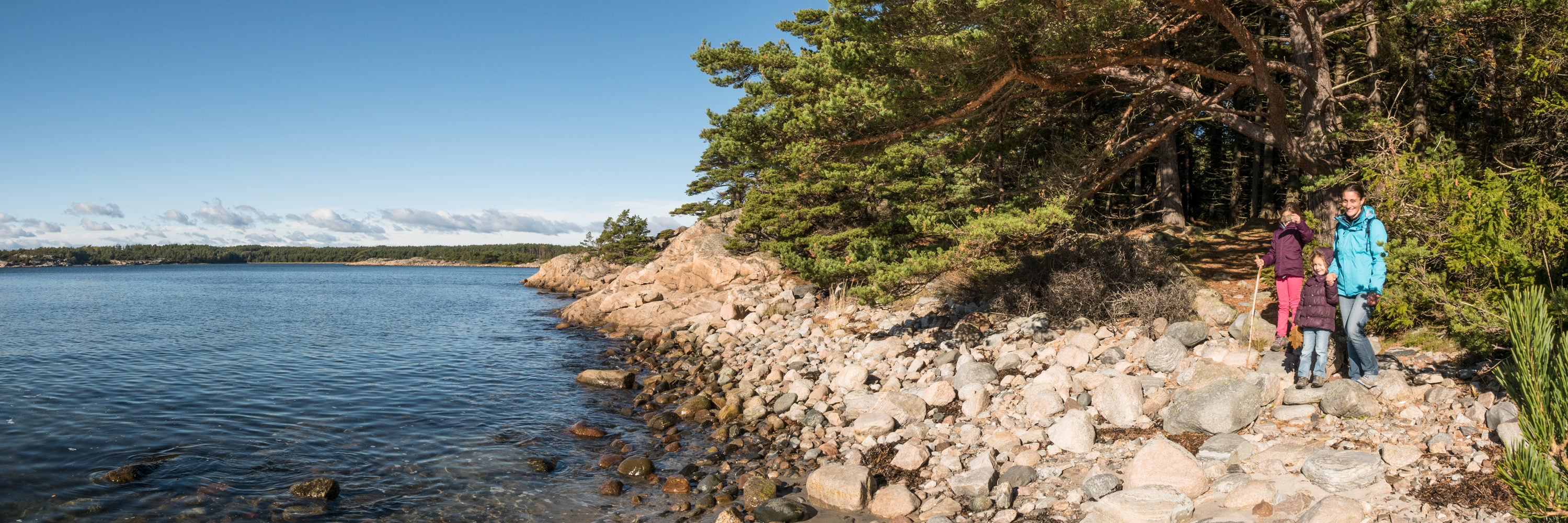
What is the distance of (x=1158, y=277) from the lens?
1191cm

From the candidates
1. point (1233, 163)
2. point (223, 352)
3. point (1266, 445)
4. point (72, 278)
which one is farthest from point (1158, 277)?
point (72, 278)

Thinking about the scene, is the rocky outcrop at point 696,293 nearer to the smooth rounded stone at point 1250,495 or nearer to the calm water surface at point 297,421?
the calm water surface at point 297,421

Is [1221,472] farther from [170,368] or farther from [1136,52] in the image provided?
[170,368]

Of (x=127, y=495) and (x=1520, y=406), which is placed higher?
(x=1520, y=406)

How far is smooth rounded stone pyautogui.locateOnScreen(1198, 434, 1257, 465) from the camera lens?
22.4 feet

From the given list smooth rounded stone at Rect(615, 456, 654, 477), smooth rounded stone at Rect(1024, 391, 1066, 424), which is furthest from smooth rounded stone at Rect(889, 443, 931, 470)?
smooth rounded stone at Rect(615, 456, 654, 477)

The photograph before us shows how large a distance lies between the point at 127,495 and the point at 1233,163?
31957 millimetres

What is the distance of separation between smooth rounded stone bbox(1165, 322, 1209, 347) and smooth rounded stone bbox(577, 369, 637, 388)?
10.4 m

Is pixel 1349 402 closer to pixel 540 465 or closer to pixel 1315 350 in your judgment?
pixel 1315 350

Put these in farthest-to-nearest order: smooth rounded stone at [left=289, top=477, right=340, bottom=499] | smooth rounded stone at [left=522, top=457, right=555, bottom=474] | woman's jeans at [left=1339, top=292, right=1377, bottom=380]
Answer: smooth rounded stone at [left=522, top=457, right=555, bottom=474]
smooth rounded stone at [left=289, top=477, right=340, bottom=499]
woman's jeans at [left=1339, top=292, right=1377, bottom=380]

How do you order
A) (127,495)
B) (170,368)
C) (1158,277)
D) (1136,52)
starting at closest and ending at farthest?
(127,495)
(1136,52)
(1158,277)
(170,368)

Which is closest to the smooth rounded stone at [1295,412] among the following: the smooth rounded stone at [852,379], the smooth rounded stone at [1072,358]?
the smooth rounded stone at [1072,358]

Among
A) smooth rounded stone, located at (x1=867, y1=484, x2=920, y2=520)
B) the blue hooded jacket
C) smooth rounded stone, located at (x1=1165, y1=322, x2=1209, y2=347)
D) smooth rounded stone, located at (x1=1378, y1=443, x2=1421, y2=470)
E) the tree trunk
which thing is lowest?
smooth rounded stone, located at (x1=867, y1=484, x2=920, y2=520)

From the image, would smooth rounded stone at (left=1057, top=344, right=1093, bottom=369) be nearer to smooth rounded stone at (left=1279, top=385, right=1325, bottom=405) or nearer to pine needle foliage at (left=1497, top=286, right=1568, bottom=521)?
smooth rounded stone at (left=1279, top=385, right=1325, bottom=405)
